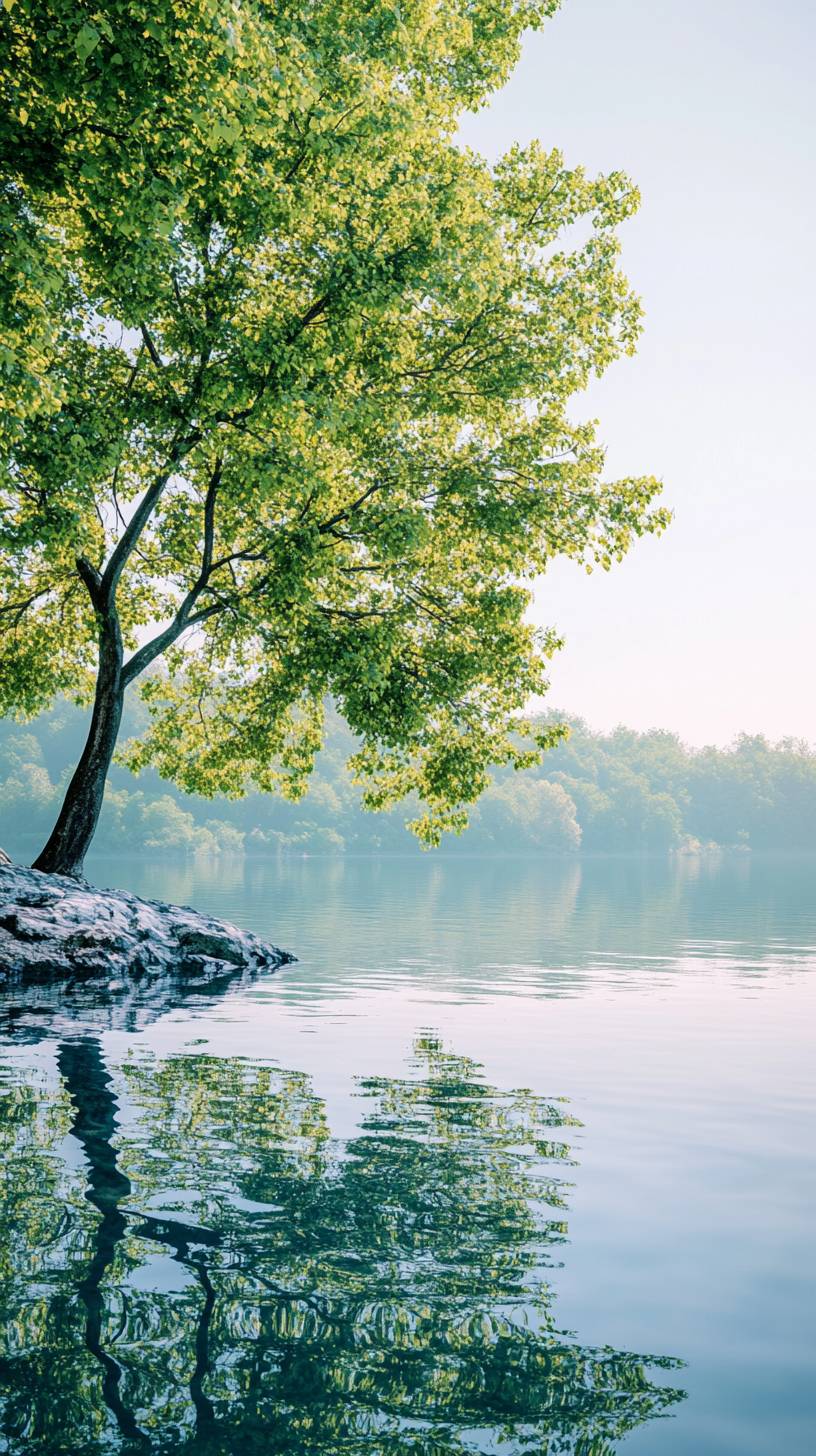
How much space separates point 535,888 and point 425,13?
50.3m

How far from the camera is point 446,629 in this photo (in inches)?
958

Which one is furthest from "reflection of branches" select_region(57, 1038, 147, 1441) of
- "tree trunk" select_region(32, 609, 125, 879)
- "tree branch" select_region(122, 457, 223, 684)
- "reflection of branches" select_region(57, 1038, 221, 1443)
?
"tree branch" select_region(122, 457, 223, 684)

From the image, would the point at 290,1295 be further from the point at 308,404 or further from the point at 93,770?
the point at 93,770

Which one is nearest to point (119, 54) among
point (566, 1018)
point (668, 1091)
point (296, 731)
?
point (668, 1091)

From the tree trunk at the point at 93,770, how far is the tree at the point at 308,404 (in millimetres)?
74

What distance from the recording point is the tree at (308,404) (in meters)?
15.6

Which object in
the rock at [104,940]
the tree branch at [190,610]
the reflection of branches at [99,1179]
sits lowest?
the reflection of branches at [99,1179]

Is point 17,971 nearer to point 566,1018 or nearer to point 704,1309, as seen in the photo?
point 566,1018

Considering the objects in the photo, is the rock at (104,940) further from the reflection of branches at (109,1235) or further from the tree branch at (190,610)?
the reflection of branches at (109,1235)

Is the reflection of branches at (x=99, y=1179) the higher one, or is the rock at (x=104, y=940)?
the rock at (x=104, y=940)

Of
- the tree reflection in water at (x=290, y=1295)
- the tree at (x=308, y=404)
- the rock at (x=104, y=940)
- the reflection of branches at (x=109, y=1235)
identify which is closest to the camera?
the tree reflection in water at (x=290, y=1295)

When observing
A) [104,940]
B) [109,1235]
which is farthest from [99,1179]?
[104,940]

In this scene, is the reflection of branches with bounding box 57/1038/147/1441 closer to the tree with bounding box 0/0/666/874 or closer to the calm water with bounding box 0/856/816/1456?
the calm water with bounding box 0/856/816/1456

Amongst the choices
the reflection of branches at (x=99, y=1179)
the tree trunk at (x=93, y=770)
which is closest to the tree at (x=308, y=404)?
the tree trunk at (x=93, y=770)
